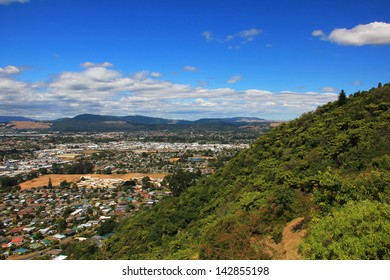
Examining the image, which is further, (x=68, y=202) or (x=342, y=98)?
(x=68, y=202)

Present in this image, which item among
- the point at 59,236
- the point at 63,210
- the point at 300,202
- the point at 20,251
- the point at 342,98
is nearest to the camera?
the point at 300,202

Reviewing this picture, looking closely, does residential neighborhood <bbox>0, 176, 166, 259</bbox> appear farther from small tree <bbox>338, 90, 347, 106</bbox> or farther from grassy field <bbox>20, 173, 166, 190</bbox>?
small tree <bbox>338, 90, 347, 106</bbox>

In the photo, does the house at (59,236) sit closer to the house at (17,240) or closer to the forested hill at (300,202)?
the house at (17,240)

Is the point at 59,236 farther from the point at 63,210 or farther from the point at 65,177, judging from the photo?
the point at 65,177

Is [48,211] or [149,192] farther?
[149,192]

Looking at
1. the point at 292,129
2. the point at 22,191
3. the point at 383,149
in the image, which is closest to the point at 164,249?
the point at 383,149

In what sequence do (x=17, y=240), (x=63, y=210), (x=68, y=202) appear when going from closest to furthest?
(x=17, y=240) → (x=63, y=210) → (x=68, y=202)

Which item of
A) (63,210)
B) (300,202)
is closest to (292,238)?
(300,202)

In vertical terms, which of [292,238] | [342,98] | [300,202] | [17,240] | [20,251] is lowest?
[17,240]

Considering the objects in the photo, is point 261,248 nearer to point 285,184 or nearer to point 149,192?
point 285,184
